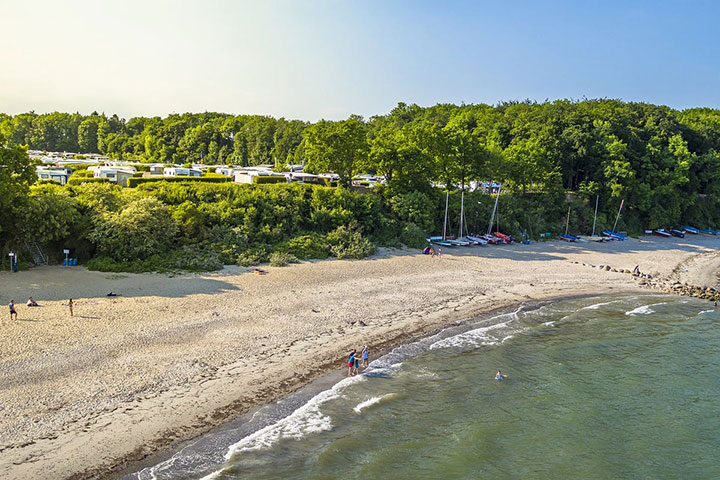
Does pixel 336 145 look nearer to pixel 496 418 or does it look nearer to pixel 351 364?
pixel 351 364

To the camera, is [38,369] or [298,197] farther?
[298,197]

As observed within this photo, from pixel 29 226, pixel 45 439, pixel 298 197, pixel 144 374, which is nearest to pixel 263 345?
pixel 144 374

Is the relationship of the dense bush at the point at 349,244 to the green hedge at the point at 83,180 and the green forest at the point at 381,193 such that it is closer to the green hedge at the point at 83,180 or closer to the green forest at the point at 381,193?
the green forest at the point at 381,193

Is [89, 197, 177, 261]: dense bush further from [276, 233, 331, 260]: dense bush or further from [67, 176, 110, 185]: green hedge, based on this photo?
[67, 176, 110, 185]: green hedge

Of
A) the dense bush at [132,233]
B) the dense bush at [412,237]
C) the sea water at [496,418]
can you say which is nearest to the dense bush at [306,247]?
the dense bush at [412,237]

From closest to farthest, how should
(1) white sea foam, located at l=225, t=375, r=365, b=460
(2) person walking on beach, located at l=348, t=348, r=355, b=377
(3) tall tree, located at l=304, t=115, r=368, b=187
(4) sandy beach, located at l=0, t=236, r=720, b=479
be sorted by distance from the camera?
(4) sandy beach, located at l=0, t=236, r=720, b=479
(1) white sea foam, located at l=225, t=375, r=365, b=460
(2) person walking on beach, located at l=348, t=348, r=355, b=377
(3) tall tree, located at l=304, t=115, r=368, b=187

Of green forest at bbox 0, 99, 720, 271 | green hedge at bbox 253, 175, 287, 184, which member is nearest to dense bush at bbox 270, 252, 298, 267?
green forest at bbox 0, 99, 720, 271

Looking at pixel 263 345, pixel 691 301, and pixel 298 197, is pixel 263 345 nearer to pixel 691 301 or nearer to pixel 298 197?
pixel 298 197
